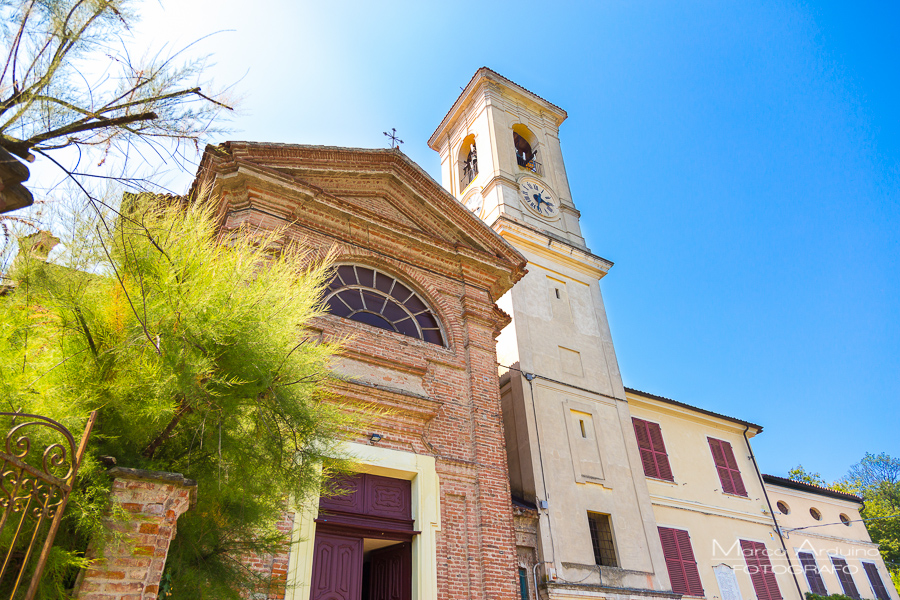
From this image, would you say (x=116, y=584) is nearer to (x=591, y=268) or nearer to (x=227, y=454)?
(x=227, y=454)

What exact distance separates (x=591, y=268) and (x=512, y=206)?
302 cm

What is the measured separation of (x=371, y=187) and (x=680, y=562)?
445 inches

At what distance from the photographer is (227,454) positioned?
471 centimetres

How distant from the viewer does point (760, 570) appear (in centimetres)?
1585

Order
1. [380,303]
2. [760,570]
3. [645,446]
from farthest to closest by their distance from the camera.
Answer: [645,446] → [760,570] → [380,303]

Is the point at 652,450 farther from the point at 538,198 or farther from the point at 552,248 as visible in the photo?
the point at 538,198

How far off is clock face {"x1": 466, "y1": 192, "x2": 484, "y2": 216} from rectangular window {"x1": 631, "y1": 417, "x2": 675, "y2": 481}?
7876 millimetres

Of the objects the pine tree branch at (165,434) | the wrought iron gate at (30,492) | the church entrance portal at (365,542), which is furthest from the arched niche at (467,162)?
the wrought iron gate at (30,492)

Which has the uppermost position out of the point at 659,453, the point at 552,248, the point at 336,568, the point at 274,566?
the point at 552,248

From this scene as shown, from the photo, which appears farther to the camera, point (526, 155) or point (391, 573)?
point (526, 155)

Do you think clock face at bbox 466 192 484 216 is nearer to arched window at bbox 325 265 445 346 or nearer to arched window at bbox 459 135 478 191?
arched window at bbox 459 135 478 191

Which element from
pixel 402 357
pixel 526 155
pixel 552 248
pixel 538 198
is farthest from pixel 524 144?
pixel 402 357

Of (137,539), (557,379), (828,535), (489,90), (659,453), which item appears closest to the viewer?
(137,539)

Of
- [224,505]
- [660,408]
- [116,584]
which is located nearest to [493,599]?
[224,505]
